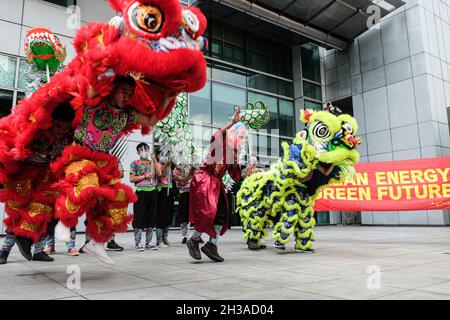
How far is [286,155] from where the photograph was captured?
16.3ft

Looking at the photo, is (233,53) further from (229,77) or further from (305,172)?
(305,172)

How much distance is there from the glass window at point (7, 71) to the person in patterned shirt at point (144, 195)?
5.86m

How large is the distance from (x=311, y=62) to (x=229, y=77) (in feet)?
15.6

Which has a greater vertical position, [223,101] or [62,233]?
[223,101]

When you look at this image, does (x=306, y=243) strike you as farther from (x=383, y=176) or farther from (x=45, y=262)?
(x=383, y=176)

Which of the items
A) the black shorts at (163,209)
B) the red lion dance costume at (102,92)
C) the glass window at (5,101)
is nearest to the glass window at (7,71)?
the glass window at (5,101)

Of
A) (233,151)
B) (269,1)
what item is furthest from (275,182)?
(269,1)

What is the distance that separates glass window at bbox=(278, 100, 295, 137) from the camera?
607 inches

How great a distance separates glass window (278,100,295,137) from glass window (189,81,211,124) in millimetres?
3835

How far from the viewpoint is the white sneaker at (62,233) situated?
240cm

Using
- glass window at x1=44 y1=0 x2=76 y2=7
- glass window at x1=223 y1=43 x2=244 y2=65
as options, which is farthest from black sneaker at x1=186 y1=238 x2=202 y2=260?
glass window at x1=223 y1=43 x2=244 y2=65

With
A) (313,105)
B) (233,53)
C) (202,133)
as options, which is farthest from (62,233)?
(313,105)

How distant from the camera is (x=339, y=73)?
15812 millimetres
